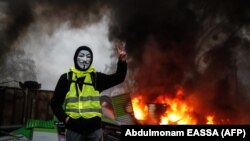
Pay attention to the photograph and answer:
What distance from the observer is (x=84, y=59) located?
4672mm

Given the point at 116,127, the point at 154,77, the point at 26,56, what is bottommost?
the point at 116,127

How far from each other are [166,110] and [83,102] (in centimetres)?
1174

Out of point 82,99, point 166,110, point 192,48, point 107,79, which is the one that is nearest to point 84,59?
point 107,79

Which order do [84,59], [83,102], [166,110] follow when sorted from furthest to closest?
[166,110] → [84,59] → [83,102]

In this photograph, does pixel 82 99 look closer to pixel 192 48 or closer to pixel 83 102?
pixel 83 102

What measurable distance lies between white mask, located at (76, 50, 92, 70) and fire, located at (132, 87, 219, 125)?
1056 centimetres

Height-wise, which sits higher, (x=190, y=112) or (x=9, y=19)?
(x=9, y=19)

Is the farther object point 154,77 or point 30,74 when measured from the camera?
point 30,74

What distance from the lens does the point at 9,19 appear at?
16.4 meters

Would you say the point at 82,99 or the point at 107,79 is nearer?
the point at 82,99

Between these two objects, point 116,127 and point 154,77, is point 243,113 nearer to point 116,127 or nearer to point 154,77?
point 154,77

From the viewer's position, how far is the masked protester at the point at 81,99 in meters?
4.52

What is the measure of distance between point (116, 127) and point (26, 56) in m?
11.0

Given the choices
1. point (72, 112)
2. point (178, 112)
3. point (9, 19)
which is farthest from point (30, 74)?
point (72, 112)
